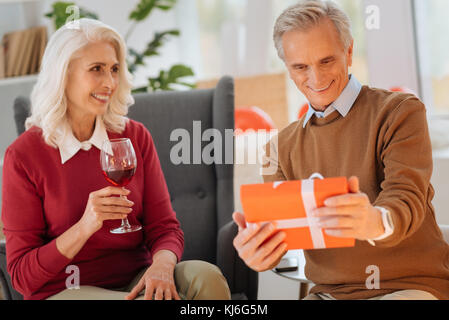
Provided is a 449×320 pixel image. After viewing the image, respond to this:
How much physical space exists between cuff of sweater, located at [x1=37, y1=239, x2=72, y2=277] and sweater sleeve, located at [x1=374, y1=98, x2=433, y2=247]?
90cm

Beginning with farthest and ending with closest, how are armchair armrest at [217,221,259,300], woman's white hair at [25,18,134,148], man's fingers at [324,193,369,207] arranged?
armchair armrest at [217,221,259,300]
woman's white hair at [25,18,134,148]
man's fingers at [324,193,369,207]

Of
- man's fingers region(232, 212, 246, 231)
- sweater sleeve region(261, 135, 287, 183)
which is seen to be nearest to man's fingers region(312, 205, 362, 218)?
man's fingers region(232, 212, 246, 231)

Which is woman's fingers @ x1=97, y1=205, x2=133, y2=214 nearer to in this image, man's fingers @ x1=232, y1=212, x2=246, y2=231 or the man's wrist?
man's fingers @ x1=232, y1=212, x2=246, y2=231

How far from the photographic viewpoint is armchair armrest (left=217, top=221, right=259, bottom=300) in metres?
1.96

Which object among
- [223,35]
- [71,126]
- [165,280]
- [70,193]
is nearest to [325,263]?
[165,280]

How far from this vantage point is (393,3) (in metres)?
3.57

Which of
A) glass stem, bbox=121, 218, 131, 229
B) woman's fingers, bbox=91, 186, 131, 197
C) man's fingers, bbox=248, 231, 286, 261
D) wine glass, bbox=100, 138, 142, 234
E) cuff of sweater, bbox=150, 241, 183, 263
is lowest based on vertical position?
cuff of sweater, bbox=150, 241, 183, 263

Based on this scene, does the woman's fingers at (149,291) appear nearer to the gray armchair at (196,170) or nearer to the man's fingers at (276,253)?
the man's fingers at (276,253)

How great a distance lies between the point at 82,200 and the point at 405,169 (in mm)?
984

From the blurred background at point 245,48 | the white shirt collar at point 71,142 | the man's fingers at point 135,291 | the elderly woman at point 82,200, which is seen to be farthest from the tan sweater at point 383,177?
the blurred background at point 245,48

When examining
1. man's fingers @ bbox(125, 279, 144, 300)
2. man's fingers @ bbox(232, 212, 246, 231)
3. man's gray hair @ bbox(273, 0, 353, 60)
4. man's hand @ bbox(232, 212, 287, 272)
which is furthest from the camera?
man's fingers @ bbox(125, 279, 144, 300)

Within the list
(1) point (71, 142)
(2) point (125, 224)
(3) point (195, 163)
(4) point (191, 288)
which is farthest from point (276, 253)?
(3) point (195, 163)

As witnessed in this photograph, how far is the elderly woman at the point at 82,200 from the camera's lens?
1631 mm

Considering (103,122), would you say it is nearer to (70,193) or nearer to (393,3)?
(70,193)
